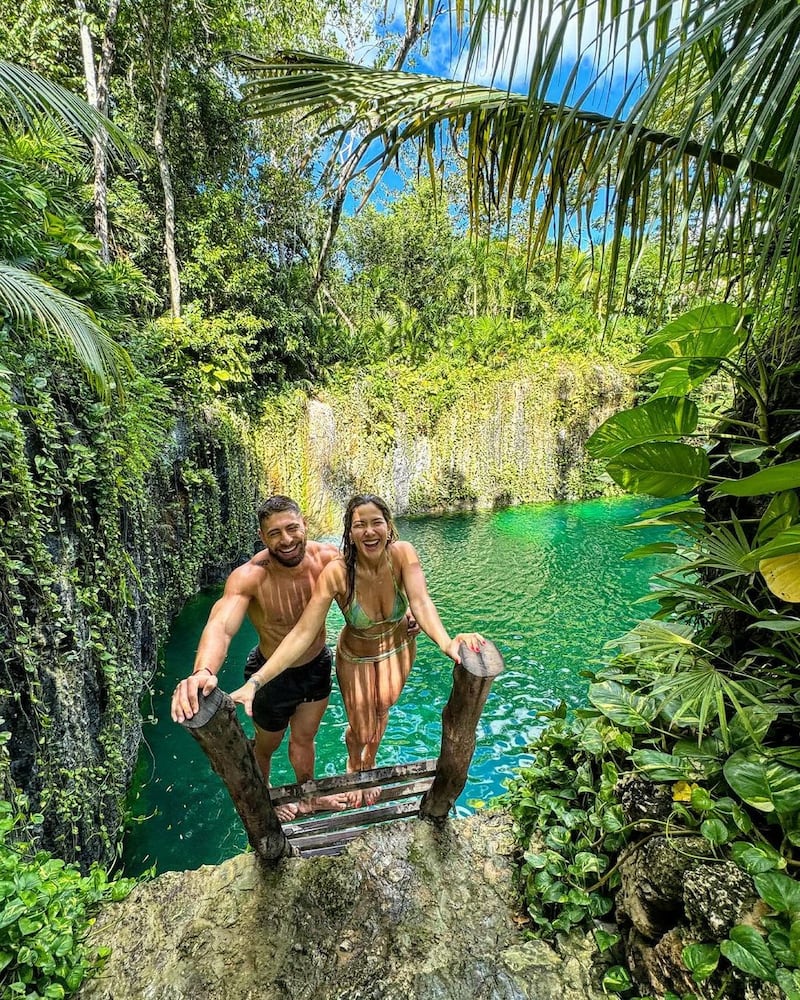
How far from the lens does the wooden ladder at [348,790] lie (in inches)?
83.0

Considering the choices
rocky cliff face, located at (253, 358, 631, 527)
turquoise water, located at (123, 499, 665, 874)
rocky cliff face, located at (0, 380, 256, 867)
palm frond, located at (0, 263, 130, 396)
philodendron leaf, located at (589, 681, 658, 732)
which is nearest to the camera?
philodendron leaf, located at (589, 681, 658, 732)

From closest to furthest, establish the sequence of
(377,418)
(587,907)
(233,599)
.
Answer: (587,907), (233,599), (377,418)

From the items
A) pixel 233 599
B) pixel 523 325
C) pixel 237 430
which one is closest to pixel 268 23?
pixel 237 430

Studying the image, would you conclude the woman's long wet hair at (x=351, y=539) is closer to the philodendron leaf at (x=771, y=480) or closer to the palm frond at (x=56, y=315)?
the philodendron leaf at (x=771, y=480)

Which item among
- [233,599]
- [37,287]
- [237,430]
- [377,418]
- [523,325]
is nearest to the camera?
[233,599]

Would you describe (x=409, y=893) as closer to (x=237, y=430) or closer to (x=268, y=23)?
(x=237, y=430)

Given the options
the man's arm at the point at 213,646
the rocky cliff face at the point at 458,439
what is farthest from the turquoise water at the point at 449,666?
the rocky cliff face at the point at 458,439

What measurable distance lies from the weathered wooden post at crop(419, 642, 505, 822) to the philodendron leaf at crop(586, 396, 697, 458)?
2.72 feet

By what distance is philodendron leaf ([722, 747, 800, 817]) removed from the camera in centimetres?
120

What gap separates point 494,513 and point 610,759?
12301mm

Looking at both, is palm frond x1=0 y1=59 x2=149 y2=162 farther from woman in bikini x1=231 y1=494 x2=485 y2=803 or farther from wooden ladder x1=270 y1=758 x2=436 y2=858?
wooden ladder x1=270 y1=758 x2=436 y2=858

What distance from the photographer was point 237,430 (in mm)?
8289

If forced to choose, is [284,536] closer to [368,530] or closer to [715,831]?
[368,530]

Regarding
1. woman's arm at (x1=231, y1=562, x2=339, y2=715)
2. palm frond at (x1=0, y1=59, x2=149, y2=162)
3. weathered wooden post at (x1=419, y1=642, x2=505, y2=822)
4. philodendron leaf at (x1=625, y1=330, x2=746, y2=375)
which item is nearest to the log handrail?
weathered wooden post at (x1=419, y1=642, x2=505, y2=822)
